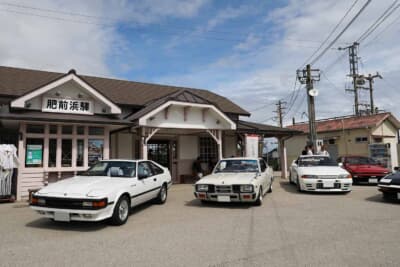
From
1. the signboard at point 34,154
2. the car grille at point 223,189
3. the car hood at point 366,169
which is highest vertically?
the signboard at point 34,154

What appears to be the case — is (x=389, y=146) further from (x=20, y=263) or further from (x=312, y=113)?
(x=20, y=263)

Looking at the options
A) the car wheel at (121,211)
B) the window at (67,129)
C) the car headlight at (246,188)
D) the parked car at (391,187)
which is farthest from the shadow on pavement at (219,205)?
the window at (67,129)

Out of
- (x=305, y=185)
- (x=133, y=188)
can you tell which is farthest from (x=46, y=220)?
(x=305, y=185)

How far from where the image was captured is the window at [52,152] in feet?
34.1

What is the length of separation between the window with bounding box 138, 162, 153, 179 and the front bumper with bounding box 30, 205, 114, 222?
176cm

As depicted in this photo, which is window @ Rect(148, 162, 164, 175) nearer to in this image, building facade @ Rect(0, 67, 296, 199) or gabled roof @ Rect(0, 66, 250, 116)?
building facade @ Rect(0, 67, 296, 199)

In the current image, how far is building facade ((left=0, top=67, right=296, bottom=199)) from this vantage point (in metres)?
10.0

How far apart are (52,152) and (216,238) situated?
25.7ft

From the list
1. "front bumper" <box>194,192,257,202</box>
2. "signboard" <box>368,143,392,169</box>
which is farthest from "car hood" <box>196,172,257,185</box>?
"signboard" <box>368,143,392,169</box>

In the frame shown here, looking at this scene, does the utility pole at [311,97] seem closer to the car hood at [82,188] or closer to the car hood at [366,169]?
the car hood at [366,169]

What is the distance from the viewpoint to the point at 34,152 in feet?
33.0

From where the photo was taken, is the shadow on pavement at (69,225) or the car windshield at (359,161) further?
the car windshield at (359,161)

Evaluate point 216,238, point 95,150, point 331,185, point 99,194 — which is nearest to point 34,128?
point 95,150

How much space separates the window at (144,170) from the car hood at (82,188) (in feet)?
2.50
